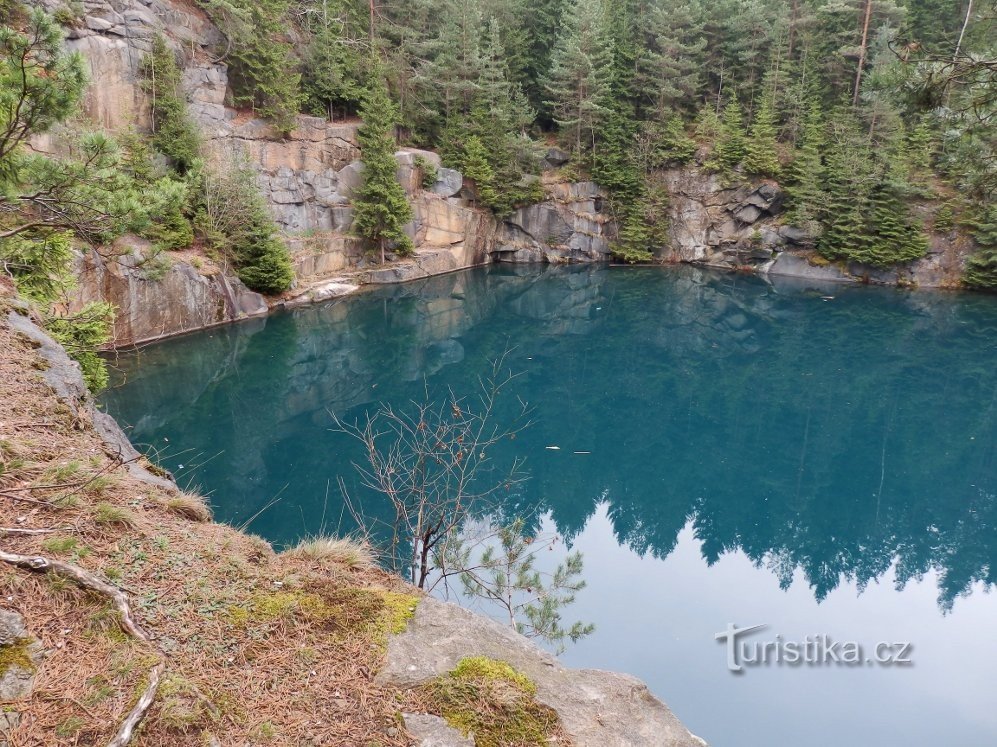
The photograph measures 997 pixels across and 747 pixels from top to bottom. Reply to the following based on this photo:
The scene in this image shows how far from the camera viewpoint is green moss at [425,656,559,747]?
2943 millimetres

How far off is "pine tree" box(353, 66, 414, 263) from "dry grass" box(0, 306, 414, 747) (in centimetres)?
2162

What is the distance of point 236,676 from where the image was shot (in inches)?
116

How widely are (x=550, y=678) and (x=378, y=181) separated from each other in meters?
23.9

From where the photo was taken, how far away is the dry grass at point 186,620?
261 cm

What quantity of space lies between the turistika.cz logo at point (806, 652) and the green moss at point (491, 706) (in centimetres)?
543

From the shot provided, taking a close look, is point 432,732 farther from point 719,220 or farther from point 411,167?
point 719,220

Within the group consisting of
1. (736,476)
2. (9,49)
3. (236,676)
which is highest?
(9,49)

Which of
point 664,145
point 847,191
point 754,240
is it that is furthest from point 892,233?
point 664,145

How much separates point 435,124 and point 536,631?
92.5ft

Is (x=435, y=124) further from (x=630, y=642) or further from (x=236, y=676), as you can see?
(x=236, y=676)

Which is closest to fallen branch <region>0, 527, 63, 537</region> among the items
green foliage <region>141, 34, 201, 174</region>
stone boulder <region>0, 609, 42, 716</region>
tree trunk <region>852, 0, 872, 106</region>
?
stone boulder <region>0, 609, 42, 716</region>

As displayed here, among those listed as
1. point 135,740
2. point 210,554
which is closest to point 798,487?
point 210,554

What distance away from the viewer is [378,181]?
987 inches

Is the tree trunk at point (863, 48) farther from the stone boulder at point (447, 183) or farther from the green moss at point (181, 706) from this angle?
the green moss at point (181, 706)
